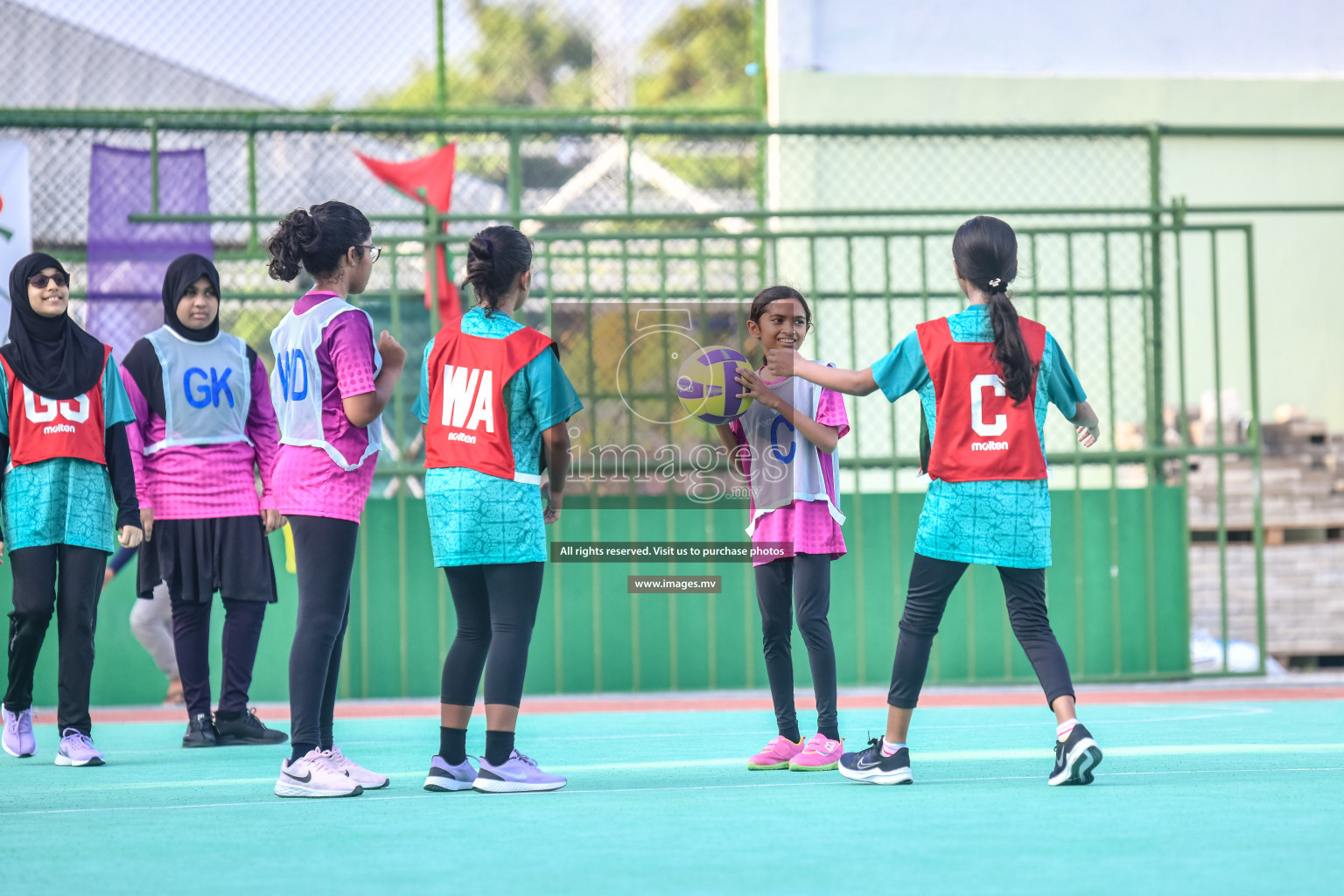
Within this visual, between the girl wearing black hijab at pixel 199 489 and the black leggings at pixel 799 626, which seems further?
the girl wearing black hijab at pixel 199 489

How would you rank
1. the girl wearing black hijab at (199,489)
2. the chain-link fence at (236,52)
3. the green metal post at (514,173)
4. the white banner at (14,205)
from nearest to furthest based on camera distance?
the girl wearing black hijab at (199,489)
the white banner at (14,205)
the green metal post at (514,173)
the chain-link fence at (236,52)

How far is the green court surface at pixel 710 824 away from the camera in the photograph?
10.2 feet

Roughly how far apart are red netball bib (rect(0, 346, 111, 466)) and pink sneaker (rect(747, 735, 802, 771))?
2770 millimetres

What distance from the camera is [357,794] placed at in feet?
14.2

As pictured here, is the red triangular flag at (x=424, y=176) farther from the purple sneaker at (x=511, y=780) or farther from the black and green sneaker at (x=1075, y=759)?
the black and green sneaker at (x=1075, y=759)

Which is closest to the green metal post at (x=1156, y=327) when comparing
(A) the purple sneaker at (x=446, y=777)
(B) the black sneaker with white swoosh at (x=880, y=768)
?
(B) the black sneaker with white swoosh at (x=880, y=768)

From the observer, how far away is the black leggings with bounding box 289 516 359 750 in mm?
4316

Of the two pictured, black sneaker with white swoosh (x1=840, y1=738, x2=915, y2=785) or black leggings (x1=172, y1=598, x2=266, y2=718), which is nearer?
black sneaker with white swoosh (x1=840, y1=738, x2=915, y2=785)

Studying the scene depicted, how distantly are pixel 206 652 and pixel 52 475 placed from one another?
96 centimetres

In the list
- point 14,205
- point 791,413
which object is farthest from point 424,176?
point 791,413

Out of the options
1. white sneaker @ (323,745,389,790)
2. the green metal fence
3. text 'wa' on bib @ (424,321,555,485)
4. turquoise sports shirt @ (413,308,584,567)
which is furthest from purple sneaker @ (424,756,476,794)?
the green metal fence

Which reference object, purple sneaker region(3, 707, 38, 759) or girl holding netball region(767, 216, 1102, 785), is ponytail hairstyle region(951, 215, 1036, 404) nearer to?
girl holding netball region(767, 216, 1102, 785)

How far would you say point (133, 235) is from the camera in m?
7.93

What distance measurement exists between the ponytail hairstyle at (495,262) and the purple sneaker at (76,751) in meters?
2.39
